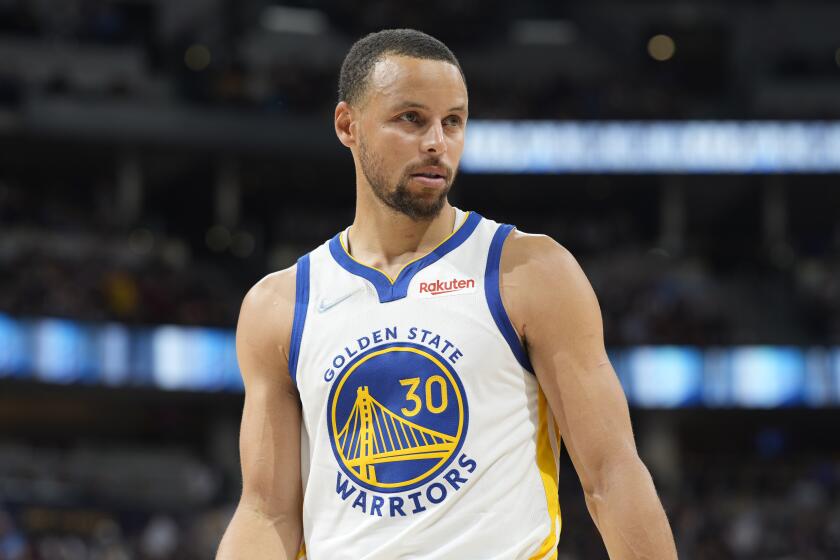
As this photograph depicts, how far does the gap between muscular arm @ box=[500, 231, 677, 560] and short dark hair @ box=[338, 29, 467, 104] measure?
1.92 feet

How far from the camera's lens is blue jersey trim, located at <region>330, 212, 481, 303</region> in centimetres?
373

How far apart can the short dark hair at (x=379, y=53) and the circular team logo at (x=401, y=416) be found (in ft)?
2.53

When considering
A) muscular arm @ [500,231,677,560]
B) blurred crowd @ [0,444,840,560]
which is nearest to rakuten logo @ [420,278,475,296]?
muscular arm @ [500,231,677,560]

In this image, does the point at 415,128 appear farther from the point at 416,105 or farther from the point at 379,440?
the point at 379,440

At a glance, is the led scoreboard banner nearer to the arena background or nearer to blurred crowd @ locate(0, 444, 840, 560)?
the arena background

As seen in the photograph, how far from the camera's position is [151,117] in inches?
1277

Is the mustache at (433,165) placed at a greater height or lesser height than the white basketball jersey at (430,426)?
greater

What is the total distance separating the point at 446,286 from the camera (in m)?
3.67

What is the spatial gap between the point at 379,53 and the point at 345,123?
261mm

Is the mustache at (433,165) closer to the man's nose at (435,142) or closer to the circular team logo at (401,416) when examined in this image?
the man's nose at (435,142)

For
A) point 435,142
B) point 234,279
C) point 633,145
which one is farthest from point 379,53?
point 633,145

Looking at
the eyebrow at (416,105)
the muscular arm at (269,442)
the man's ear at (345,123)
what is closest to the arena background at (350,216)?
the muscular arm at (269,442)

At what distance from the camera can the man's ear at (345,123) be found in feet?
12.7

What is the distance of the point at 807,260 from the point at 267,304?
31.4 meters
